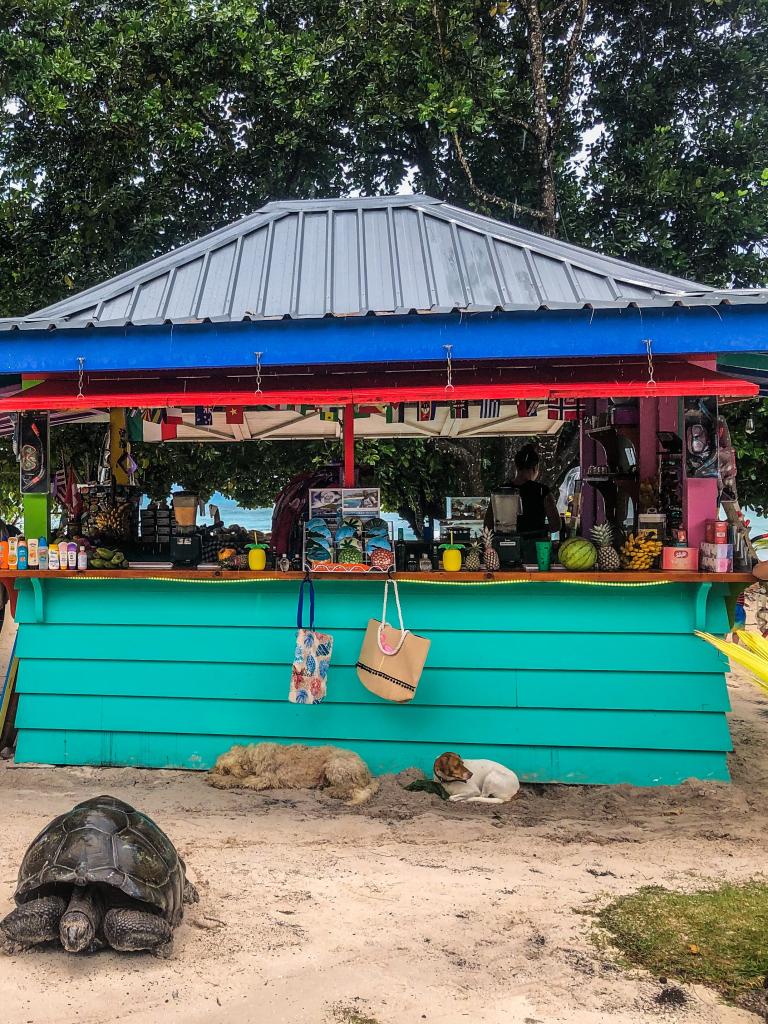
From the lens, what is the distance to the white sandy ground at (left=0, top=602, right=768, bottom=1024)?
10.0ft

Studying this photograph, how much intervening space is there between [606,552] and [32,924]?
4248mm

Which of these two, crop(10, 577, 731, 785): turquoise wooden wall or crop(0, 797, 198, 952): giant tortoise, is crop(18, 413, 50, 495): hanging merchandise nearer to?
crop(10, 577, 731, 785): turquoise wooden wall

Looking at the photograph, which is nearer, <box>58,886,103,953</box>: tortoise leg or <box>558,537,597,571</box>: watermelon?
<box>58,886,103,953</box>: tortoise leg

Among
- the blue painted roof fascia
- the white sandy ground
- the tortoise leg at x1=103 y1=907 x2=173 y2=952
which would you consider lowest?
the white sandy ground

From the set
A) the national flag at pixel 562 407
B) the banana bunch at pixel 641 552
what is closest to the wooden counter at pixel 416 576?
the banana bunch at pixel 641 552

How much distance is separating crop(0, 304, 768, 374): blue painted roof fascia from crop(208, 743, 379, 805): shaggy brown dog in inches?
112

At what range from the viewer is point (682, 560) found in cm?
578

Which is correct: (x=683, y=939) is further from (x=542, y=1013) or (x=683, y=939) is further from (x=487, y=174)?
(x=487, y=174)

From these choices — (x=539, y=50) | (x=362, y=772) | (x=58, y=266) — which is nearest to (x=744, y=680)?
(x=362, y=772)

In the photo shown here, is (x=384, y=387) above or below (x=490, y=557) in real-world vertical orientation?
A: above

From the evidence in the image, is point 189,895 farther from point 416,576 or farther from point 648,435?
point 648,435

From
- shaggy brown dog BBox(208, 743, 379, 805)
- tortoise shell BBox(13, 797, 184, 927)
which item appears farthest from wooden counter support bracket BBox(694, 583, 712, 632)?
tortoise shell BBox(13, 797, 184, 927)

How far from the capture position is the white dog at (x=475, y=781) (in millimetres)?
5559

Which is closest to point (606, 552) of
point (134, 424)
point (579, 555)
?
point (579, 555)
